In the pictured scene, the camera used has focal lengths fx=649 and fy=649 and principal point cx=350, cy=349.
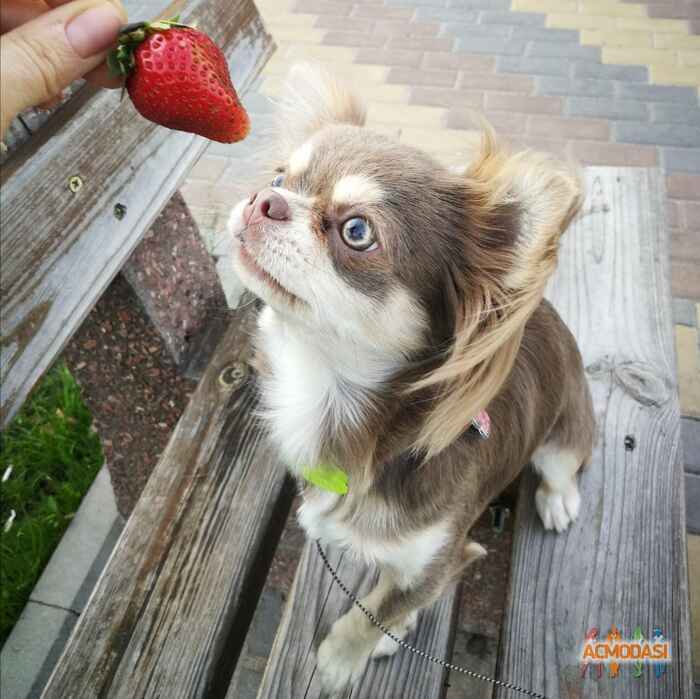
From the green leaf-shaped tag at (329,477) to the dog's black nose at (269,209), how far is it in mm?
573

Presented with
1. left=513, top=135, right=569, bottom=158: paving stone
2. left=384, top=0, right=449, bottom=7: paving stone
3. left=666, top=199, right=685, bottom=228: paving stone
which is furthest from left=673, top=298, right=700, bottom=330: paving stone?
left=384, top=0, right=449, bottom=7: paving stone

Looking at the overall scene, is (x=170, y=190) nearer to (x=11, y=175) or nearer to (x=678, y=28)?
(x=11, y=175)

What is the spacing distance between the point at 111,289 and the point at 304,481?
76cm

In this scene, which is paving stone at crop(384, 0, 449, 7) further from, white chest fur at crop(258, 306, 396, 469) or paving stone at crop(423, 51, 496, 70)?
white chest fur at crop(258, 306, 396, 469)

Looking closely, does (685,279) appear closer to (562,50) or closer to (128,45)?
(562,50)

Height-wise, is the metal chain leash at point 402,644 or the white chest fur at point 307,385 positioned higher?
the white chest fur at point 307,385

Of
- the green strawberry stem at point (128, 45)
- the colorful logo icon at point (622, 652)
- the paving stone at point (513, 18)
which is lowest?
the paving stone at point (513, 18)

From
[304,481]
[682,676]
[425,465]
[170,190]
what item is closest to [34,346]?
[170,190]

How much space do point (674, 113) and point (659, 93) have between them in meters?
0.21

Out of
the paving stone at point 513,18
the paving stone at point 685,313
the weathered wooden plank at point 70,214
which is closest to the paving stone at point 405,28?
the paving stone at point 513,18

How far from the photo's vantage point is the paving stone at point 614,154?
359cm

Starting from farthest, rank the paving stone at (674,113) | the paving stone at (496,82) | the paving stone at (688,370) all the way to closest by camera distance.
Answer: the paving stone at (496,82), the paving stone at (674,113), the paving stone at (688,370)

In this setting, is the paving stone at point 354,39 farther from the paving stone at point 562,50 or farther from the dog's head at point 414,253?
the dog's head at point 414,253

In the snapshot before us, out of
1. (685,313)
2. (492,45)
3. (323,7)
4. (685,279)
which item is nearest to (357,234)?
(685,313)
